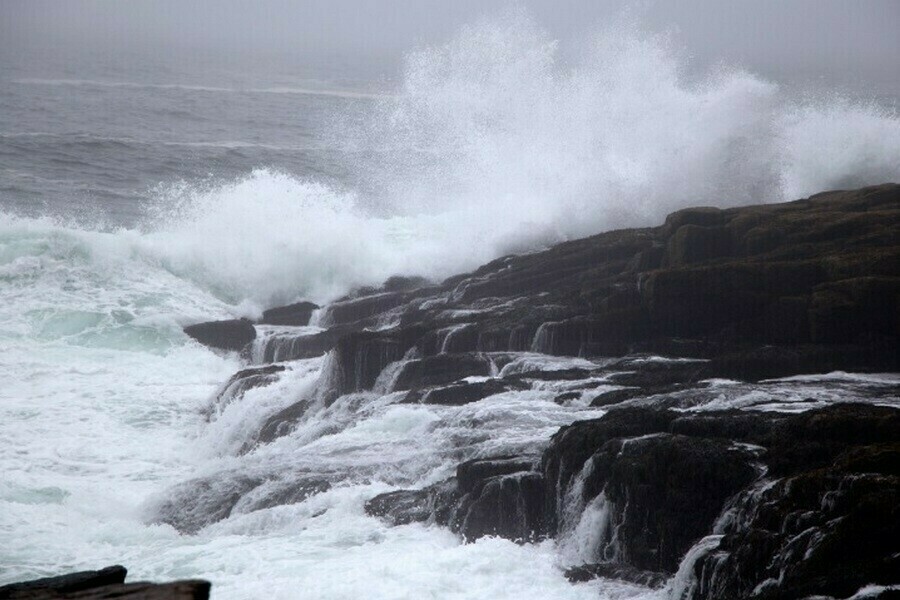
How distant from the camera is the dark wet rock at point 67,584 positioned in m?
4.83

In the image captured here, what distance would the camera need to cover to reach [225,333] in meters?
28.5

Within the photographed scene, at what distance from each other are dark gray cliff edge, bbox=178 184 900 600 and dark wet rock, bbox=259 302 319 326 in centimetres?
8

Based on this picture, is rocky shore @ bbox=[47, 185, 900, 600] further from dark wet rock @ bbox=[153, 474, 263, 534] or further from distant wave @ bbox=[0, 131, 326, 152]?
distant wave @ bbox=[0, 131, 326, 152]

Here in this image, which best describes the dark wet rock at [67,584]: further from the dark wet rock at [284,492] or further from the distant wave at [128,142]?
the distant wave at [128,142]

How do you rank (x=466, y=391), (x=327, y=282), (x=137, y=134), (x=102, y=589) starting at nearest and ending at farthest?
1. (x=102, y=589)
2. (x=466, y=391)
3. (x=327, y=282)
4. (x=137, y=134)

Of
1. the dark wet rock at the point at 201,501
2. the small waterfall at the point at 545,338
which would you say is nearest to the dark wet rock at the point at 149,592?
the dark wet rock at the point at 201,501

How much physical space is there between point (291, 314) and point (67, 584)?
986 inches

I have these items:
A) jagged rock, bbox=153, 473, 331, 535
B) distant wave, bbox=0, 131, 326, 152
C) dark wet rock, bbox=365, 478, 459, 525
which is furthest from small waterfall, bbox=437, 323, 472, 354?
distant wave, bbox=0, 131, 326, 152

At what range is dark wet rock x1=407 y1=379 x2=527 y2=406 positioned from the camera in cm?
1928

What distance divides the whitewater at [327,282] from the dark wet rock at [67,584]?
848 centimetres

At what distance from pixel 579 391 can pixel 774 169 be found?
72.5 ft

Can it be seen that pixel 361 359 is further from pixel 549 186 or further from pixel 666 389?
pixel 549 186

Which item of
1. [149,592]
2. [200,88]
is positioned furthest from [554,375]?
[200,88]

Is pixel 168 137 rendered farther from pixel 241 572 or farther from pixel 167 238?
pixel 241 572
